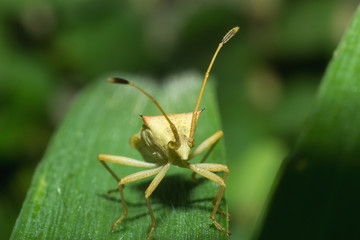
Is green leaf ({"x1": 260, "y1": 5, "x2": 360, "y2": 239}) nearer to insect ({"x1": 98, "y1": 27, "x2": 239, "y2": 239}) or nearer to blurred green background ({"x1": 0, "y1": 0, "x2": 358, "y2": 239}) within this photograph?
insect ({"x1": 98, "y1": 27, "x2": 239, "y2": 239})

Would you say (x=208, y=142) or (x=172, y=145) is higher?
(x=172, y=145)

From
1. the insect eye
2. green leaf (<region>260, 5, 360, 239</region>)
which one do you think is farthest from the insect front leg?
green leaf (<region>260, 5, 360, 239</region>)

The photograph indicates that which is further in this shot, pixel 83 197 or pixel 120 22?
pixel 120 22

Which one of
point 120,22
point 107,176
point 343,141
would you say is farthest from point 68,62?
point 343,141

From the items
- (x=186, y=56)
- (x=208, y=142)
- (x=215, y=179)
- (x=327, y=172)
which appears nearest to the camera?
(x=327, y=172)

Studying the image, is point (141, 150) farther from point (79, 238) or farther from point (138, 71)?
point (138, 71)

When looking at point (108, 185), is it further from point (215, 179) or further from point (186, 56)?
point (186, 56)

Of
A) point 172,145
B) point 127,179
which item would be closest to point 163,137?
point 172,145
